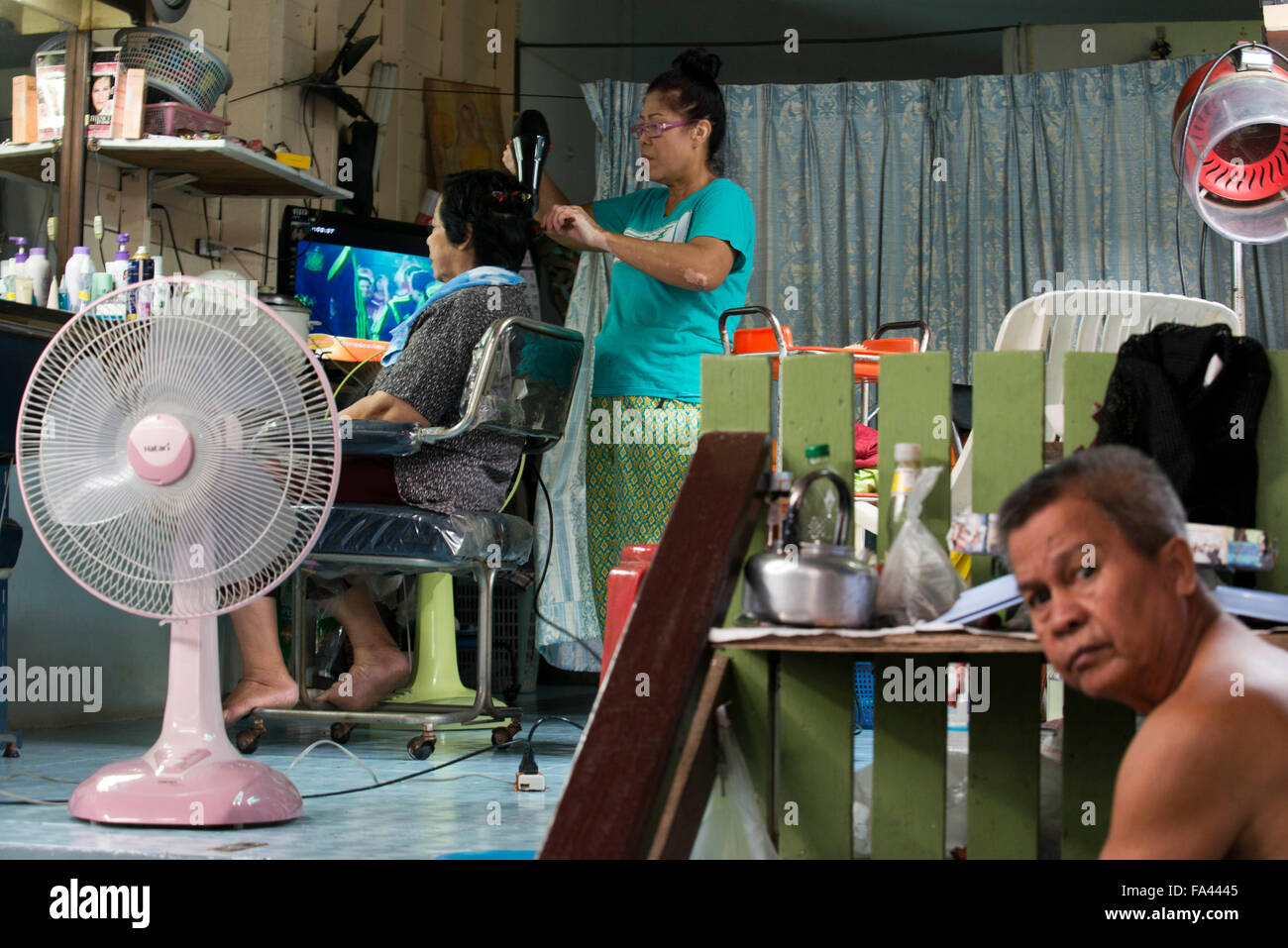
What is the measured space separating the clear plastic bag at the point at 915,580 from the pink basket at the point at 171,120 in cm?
312

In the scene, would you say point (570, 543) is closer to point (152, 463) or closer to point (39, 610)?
point (39, 610)

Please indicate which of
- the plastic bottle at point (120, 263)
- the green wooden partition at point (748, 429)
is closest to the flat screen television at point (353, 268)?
the plastic bottle at point (120, 263)

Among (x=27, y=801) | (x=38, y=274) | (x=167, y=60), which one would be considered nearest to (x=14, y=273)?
(x=38, y=274)

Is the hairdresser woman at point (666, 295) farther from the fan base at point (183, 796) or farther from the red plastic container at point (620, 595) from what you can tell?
the fan base at point (183, 796)

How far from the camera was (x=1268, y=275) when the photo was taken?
5699 millimetres

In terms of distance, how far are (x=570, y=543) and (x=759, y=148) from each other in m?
2.29

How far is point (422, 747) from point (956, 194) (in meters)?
3.90

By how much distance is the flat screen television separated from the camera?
459 centimetres

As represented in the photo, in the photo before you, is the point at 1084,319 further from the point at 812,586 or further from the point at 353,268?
the point at 812,586

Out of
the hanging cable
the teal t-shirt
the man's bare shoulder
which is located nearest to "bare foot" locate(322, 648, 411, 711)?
the teal t-shirt

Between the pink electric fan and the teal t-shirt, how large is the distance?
51.9 inches

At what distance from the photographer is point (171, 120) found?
4051 millimetres

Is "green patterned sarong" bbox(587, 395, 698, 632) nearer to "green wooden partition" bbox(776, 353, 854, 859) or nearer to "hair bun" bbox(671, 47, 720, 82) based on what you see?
"hair bun" bbox(671, 47, 720, 82)
